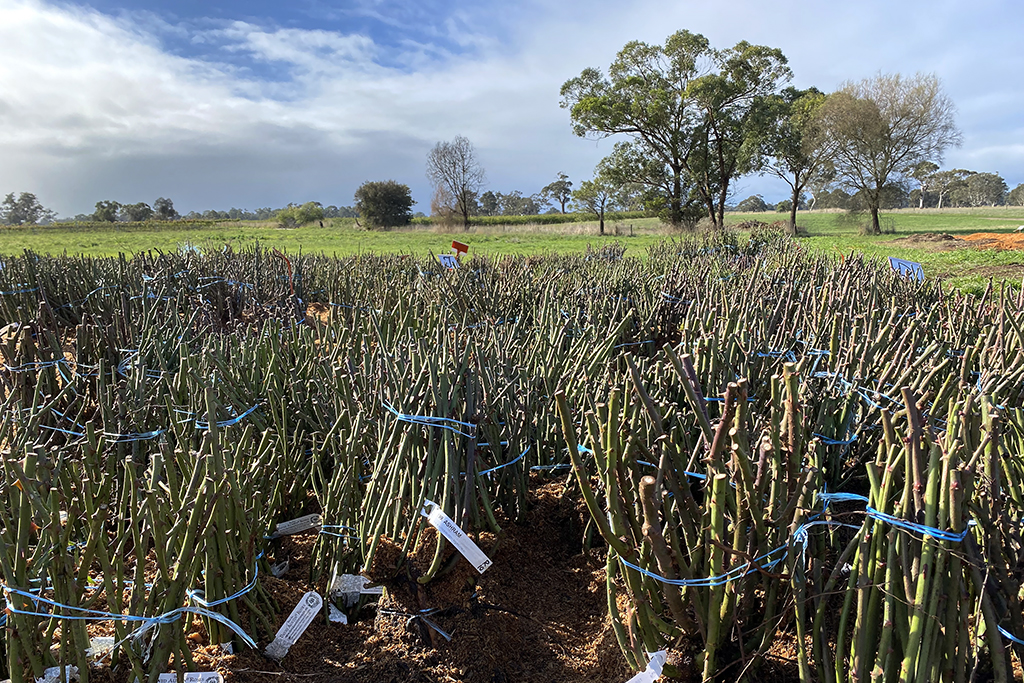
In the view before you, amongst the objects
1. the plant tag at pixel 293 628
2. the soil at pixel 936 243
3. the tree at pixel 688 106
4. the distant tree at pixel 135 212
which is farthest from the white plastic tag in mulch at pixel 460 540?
the distant tree at pixel 135 212

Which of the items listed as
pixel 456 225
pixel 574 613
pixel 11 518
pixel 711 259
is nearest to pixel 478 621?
pixel 574 613

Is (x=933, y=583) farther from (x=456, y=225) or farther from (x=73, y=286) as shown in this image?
(x=456, y=225)

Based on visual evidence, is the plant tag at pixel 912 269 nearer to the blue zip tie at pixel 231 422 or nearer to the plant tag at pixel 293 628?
the blue zip tie at pixel 231 422

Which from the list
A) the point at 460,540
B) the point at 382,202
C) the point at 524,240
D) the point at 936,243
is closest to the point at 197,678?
the point at 460,540

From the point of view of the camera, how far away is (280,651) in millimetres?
1825

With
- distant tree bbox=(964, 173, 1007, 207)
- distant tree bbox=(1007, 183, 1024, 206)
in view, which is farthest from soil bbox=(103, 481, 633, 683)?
distant tree bbox=(964, 173, 1007, 207)

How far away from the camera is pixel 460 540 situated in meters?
1.88

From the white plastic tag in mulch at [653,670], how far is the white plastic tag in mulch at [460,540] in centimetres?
53

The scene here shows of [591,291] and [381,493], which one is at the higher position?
[591,291]

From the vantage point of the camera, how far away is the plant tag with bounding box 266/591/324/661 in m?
1.82

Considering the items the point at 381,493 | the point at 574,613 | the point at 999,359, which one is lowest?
the point at 574,613

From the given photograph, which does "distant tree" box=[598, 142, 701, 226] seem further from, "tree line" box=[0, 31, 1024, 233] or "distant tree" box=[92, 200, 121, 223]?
"distant tree" box=[92, 200, 121, 223]

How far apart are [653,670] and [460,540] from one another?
65 centimetres

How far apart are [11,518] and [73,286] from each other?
5.87 meters
